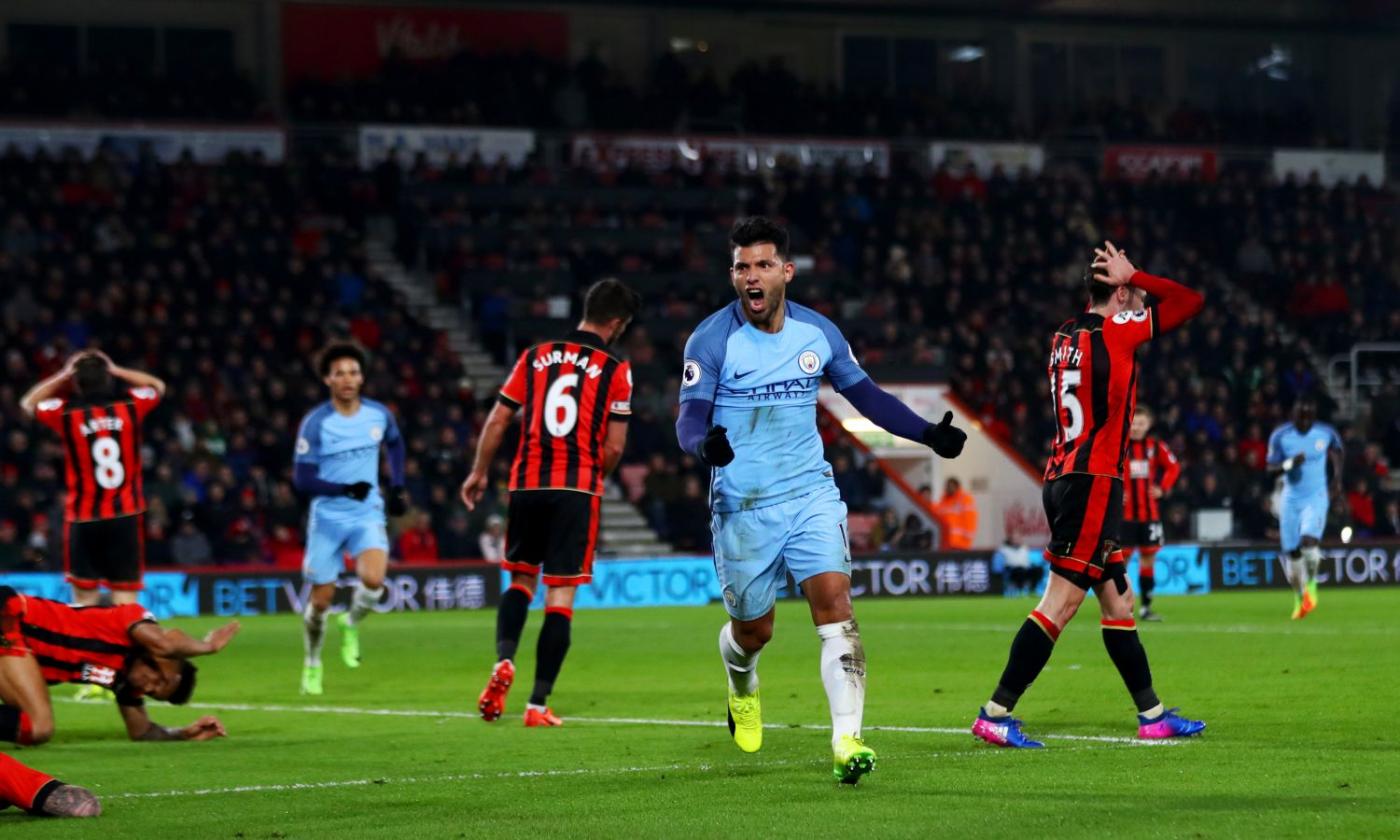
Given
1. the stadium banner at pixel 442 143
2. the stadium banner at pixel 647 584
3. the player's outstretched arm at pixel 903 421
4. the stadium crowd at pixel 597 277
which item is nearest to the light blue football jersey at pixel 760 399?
the player's outstretched arm at pixel 903 421

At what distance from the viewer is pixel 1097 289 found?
10.2 m

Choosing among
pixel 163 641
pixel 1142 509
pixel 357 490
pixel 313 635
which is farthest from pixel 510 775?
pixel 1142 509

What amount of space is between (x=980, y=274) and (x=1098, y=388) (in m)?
30.5

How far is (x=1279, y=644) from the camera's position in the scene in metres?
17.7

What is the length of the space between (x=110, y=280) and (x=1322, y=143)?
2858 centimetres

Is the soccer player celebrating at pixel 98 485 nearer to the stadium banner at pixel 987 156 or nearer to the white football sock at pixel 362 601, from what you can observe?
the white football sock at pixel 362 601

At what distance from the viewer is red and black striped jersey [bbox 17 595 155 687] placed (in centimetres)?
1018

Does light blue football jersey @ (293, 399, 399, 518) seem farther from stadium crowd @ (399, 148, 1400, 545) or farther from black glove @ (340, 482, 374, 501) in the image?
stadium crowd @ (399, 148, 1400, 545)

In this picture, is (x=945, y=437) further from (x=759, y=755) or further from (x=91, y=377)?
(x=91, y=377)

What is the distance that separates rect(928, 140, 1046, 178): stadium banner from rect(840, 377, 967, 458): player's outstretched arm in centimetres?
3571

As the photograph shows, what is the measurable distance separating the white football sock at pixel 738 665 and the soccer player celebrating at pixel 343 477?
603 cm

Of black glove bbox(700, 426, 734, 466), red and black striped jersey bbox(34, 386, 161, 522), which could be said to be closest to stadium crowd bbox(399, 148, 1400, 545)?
red and black striped jersey bbox(34, 386, 161, 522)

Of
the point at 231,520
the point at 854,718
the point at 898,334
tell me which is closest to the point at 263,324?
the point at 231,520

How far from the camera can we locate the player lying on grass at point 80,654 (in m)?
10.1
